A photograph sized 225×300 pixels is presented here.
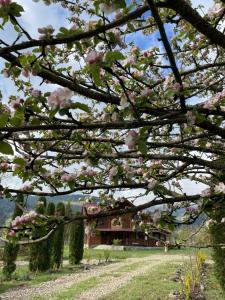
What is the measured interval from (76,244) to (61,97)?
22052mm

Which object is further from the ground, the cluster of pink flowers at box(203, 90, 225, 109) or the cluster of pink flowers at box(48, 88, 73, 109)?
the cluster of pink flowers at box(203, 90, 225, 109)

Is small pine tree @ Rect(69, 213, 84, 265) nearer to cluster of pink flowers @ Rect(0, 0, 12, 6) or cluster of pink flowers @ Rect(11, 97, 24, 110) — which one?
cluster of pink flowers @ Rect(11, 97, 24, 110)

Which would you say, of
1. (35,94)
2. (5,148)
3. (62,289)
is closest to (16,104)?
(35,94)

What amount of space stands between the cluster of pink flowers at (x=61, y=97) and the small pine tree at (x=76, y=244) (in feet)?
69.2

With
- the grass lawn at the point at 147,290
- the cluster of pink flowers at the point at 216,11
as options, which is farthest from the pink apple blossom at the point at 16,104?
the grass lawn at the point at 147,290

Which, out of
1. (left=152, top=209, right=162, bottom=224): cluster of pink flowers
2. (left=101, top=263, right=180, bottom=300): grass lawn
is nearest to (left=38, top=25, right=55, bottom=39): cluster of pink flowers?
(left=152, top=209, right=162, bottom=224): cluster of pink flowers

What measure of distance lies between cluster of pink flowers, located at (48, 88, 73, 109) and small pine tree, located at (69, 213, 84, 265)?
2109 cm

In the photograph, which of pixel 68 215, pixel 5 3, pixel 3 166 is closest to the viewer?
pixel 5 3

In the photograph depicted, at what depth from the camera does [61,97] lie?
5.95ft

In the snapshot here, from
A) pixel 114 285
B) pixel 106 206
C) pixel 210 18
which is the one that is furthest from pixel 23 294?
pixel 210 18

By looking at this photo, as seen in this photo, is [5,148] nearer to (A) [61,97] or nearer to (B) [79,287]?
(A) [61,97]

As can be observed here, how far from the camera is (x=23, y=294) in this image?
12.0m

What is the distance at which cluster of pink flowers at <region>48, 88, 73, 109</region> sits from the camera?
5.93 ft

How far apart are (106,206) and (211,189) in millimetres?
1355
